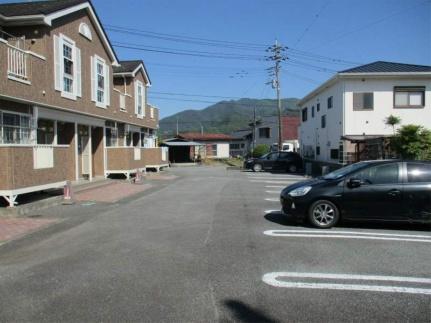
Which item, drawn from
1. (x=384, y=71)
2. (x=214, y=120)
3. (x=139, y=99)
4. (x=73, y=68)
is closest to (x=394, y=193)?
(x=73, y=68)

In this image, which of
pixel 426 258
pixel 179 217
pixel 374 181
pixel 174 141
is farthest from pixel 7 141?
pixel 174 141

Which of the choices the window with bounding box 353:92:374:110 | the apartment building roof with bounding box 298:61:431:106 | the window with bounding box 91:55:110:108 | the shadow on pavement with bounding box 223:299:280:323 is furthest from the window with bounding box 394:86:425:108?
the shadow on pavement with bounding box 223:299:280:323

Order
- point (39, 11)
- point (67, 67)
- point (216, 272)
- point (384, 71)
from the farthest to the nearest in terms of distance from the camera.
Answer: point (384, 71), point (67, 67), point (39, 11), point (216, 272)

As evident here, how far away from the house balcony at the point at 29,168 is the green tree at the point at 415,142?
48.7 feet

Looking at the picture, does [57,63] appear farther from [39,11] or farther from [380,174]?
[380,174]

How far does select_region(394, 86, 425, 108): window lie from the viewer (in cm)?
2527

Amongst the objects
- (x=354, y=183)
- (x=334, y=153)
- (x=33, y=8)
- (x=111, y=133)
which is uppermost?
(x=33, y=8)

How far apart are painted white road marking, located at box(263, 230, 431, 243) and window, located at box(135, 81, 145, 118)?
2059 centimetres

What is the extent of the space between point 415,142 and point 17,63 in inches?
651

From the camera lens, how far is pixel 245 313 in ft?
14.2

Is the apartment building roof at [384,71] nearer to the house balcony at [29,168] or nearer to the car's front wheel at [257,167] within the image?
the car's front wheel at [257,167]

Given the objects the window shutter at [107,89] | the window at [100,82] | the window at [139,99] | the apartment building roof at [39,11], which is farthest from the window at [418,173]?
the window at [139,99]

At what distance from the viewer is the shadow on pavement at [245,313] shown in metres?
4.18

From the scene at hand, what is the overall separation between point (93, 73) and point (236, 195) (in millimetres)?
9082
